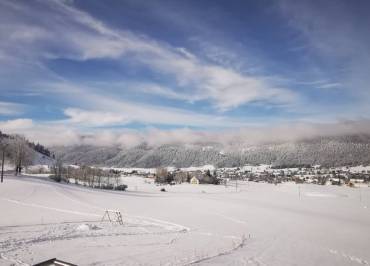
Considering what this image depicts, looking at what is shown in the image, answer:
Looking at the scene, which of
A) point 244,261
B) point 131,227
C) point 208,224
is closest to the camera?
point 244,261

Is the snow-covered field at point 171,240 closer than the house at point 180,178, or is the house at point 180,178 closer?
the snow-covered field at point 171,240

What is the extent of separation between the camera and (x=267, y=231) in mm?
40344

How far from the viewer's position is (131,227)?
36156 millimetres

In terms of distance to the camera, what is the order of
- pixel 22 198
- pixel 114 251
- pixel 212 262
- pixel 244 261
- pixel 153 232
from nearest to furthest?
pixel 212 262
pixel 244 261
pixel 114 251
pixel 153 232
pixel 22 198

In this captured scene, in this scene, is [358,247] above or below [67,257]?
below

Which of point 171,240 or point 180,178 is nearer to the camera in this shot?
point 171,240

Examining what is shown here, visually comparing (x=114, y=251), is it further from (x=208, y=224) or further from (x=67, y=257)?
(x=208, y=224)

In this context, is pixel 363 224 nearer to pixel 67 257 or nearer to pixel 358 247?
pixel 358 247

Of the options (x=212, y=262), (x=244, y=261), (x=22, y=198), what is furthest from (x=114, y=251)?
(x=22, y=198)

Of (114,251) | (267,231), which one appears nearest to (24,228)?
(114,251)

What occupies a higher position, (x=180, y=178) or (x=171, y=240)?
(x=180, y=178)

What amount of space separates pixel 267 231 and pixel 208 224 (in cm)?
711

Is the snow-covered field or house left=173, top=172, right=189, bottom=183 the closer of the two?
the snow-covered field

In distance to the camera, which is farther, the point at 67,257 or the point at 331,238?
the point at 331,238
